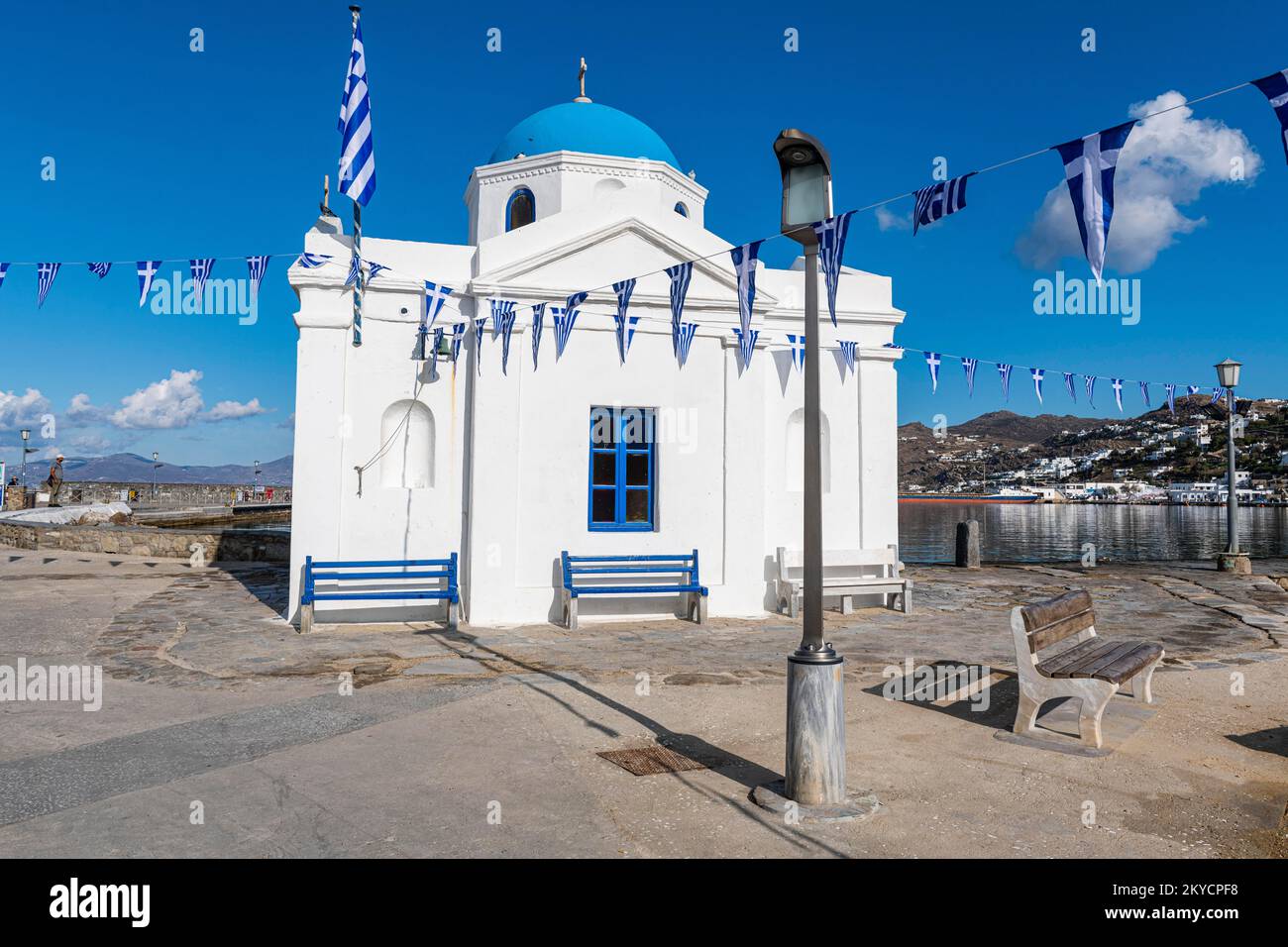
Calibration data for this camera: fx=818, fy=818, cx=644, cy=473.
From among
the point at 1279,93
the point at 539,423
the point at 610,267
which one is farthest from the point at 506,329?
the point at 1279,93

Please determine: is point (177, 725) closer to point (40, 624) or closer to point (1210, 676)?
point (40, 624)

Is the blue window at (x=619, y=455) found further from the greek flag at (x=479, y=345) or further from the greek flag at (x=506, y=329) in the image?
the greek flag at (x=479, y=345)

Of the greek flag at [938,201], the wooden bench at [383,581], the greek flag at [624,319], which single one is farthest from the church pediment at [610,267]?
the greek flag at [938,201]

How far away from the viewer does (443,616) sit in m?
11.1

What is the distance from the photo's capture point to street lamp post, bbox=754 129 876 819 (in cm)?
461

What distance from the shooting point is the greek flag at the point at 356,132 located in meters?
8.89

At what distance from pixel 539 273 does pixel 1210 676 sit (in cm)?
916

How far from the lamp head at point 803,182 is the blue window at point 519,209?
10.8 m

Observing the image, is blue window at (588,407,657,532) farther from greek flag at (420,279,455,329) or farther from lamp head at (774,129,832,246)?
lamp head at (774,129,832,246)

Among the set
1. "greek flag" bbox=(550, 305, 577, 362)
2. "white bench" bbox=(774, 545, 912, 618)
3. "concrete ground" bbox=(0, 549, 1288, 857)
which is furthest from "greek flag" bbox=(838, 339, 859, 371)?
"concrete ground" bbox=(0, 549, 1288, 857)

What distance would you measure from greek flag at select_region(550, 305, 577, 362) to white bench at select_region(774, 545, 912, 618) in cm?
435

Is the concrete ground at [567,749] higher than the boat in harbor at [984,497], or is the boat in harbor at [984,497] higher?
the boat in harbor at [984,497]

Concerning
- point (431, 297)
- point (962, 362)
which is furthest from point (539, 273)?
point (962, 362)
